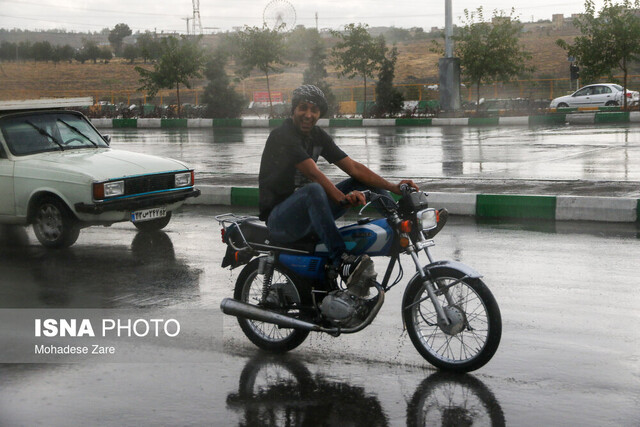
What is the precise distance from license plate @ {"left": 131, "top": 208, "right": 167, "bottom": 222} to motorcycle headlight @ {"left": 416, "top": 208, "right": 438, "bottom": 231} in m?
5.09

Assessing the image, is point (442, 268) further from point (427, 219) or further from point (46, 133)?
point (46, 133)

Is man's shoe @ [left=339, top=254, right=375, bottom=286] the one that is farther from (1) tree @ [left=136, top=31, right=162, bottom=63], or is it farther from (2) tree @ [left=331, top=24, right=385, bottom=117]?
(1) tree @ [left=136, top=31, right=162, bottom=63]

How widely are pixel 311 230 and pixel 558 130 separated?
22.1 metres

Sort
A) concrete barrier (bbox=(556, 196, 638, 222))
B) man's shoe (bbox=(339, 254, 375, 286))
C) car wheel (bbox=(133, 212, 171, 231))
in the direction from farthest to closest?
car wheel (bbox=(133, 212, 171, 231)), concrete barrier (bbox=(556, 196, 638, 222)), man's shoe (bbox=(339, 254, 375, 286))

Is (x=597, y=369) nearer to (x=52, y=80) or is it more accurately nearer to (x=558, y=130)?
(x=52, y=80)

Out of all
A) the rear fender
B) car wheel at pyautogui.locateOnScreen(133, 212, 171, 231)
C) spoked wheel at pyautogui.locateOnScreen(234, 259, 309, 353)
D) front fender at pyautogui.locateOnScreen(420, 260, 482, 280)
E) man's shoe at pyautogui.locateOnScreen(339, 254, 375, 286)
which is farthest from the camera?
car wheel at pyautogui.locateOnScreen(133, 212, 171, 231)

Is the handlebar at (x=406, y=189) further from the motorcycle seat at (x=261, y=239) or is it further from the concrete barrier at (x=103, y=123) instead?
the concrete barrier at (x=103, y=123)

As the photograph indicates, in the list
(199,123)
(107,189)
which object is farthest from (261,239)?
(199,123)

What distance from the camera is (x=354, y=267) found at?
5293 millimetres

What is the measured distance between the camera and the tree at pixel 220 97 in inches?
1501

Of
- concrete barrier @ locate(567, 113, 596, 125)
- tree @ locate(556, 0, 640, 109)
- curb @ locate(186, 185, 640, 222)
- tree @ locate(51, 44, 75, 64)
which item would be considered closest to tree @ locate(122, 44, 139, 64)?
tree @ locate(556, 0, 640, 109)

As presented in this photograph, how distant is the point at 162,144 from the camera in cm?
2503

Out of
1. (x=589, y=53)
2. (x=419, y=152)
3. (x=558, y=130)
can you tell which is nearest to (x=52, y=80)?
(x=419, y=152)

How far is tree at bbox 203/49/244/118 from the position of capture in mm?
38125
